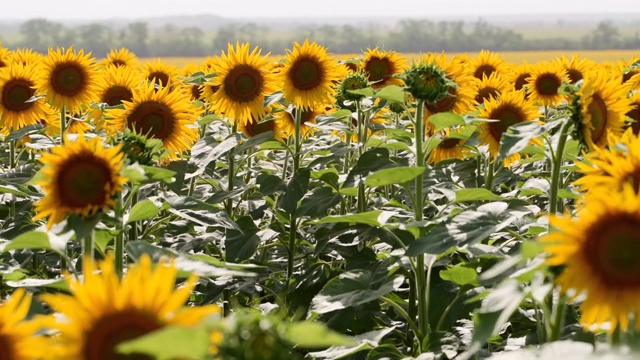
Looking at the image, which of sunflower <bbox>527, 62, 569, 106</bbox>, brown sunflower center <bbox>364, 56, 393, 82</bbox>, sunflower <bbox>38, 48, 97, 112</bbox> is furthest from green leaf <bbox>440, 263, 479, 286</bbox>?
sunflower <bbox>527, 62, 569, 106</bbox>

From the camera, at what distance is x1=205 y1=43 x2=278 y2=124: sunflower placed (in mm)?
4680

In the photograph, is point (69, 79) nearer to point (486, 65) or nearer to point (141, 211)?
point (141, 211)

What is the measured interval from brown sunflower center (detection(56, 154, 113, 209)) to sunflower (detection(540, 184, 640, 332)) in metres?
1.10

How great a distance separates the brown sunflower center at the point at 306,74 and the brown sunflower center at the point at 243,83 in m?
0.18

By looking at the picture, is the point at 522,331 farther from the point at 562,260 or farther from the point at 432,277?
the point at 562,260

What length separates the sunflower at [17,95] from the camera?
5086 mm

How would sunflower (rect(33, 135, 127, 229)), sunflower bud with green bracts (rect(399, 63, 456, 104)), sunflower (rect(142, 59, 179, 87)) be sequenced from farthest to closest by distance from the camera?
sunflower (rect(142, 59, 179, 87)) < sunflower bud with green bracts (rect(399, 63, 456, 104)) < sunflower (rect(33, 135, 127, 229))

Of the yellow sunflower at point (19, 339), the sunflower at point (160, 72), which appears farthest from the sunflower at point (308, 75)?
the yellow sunflower at point (19, 339)

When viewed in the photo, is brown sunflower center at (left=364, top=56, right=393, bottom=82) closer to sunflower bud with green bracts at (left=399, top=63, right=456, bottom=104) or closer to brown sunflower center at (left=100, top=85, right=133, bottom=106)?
brown sunflower center at (left=100, top=85, right=133, bottom=106)

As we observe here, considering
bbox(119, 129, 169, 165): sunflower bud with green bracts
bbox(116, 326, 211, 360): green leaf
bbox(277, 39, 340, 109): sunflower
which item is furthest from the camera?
bbox(277, 39, 340, 109): sunflower

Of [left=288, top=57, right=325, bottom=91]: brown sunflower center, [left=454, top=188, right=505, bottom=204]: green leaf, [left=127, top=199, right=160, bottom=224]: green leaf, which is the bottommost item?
[left=454, top=188, right=505, bottom=204]: green leaf

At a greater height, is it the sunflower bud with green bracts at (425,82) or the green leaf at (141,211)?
the sunflower bud with green bracts at (425,82)

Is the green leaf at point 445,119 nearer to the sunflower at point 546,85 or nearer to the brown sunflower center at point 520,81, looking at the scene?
the sunflower at point 546,85

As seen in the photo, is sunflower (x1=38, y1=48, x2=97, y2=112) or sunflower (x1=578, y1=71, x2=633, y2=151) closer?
sunflower (x1=578, y1=71, x2=633, y2=151)
